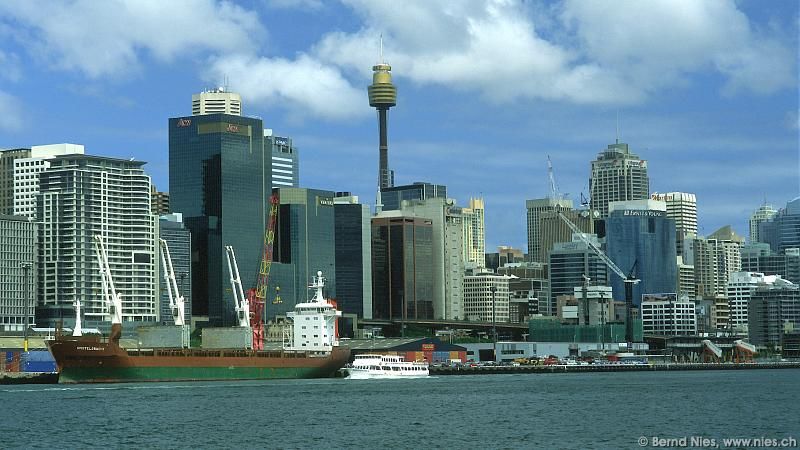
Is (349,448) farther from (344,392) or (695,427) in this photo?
(344,392)

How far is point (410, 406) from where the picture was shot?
13550 cm

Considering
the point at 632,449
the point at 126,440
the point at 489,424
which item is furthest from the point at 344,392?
the point at 632,449

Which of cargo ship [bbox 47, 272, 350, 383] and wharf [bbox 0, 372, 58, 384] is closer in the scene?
cargo ship [bbox 47, 272, 350, 383]

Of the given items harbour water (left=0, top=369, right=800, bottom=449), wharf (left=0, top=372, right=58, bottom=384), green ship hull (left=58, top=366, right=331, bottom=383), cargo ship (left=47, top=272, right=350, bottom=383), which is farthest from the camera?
wharf (left=0, top=372, right=58, bottom=384)

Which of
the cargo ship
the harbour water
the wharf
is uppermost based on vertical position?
the cargo ship

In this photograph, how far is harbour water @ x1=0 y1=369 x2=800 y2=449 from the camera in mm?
102062

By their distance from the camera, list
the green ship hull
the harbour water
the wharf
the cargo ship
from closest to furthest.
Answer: the harbour water → the cargo ship → the green ship hull → the wharf

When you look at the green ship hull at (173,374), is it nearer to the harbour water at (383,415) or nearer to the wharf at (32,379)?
the harbour water at (383,415)

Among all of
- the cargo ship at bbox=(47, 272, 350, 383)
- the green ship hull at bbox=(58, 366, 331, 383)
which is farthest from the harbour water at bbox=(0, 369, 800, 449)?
the green ship hull at bbox=(58, 366, 331, 383)

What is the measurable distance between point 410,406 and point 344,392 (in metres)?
26.3

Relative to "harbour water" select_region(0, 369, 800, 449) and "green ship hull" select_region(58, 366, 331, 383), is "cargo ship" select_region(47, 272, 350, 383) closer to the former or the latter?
"green ship hull" select_region(58, 366, 331, 383)

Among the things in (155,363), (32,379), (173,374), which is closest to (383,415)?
(155,363)

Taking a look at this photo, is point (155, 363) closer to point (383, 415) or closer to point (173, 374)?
point (173, 374)

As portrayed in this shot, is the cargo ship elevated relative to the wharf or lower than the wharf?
elevated
